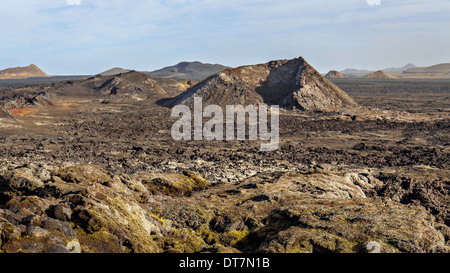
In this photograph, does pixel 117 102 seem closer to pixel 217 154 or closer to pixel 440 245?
pixel 217 154

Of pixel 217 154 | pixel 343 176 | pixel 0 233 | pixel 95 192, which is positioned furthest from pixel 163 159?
pixel 0 233

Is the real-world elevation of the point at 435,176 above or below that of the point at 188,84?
below

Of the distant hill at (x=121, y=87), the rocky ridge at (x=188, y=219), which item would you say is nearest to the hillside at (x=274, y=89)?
the distant hill at (x=121, y=87)

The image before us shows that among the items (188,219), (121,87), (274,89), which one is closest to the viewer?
(188,219)

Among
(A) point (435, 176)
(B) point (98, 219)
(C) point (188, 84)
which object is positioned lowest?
(A) point (435, 176)

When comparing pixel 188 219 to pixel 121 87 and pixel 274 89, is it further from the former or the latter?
pixel 121 87

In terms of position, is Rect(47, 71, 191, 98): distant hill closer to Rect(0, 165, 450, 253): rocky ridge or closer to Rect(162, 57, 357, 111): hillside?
Rect(162, 57, 357, 111): hillside

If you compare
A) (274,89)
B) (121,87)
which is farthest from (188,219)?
(121,87)

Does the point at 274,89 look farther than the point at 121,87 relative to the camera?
No

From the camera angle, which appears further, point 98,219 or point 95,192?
point 95,192

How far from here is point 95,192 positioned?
1071 cm

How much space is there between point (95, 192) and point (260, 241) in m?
4.77

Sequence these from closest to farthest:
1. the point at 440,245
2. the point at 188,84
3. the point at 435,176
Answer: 1. the point at 440,245
2. the point at 435,176
3. the point at 188,84

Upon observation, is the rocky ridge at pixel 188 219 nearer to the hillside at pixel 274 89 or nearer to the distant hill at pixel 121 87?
the hillside at pixel 274 89
